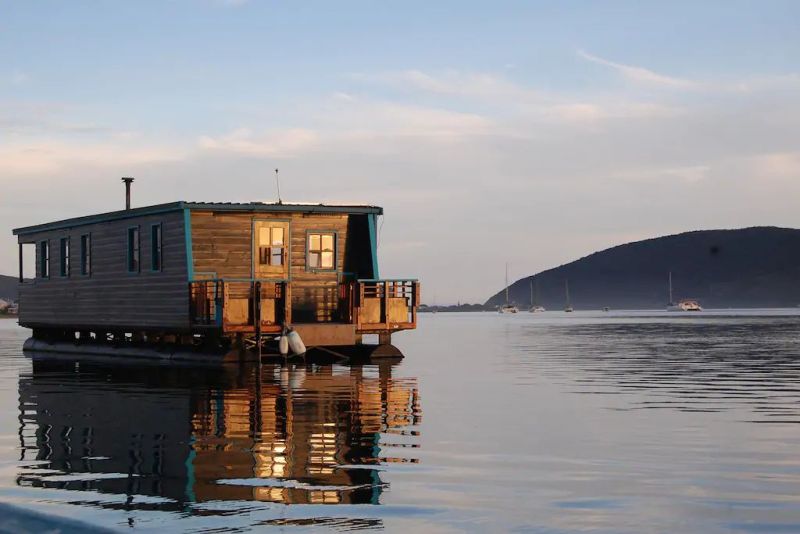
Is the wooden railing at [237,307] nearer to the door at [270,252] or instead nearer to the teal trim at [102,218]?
the door at [270,252]

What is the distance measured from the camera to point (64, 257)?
45688 millimetres

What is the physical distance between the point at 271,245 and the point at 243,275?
4.32 ft

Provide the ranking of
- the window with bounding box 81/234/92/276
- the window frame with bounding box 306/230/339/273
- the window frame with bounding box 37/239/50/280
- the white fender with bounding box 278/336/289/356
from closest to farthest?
the white fender with bounding box 278/336/289/356 < the window frame with bounding box 306/230/339/273 < the window with bounding box 81/234/92/276 < the window frame with bounding box 37/239/50/280

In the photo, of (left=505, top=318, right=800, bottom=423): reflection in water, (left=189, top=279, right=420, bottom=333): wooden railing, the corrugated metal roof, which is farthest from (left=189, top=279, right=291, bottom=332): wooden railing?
(left=505, top=318, right=800, bottom=423): reflection in water

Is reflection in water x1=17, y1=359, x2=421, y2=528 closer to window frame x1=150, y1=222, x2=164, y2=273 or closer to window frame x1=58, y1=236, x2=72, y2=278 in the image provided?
window frame x1=150, y1=222, x2=164, y2=273

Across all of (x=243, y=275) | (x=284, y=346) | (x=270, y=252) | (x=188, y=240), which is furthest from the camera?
(x=270, y=252)

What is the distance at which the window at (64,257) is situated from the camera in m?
45.3

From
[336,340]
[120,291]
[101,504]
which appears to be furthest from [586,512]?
[120,291]

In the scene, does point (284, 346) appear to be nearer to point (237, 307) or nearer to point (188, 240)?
point (237, 307)

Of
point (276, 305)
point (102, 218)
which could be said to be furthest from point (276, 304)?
point (102, 218)

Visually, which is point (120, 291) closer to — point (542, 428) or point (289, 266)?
point (289, 266)

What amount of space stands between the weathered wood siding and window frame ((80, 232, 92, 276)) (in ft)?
0.71

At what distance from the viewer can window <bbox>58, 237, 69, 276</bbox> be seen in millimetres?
45312

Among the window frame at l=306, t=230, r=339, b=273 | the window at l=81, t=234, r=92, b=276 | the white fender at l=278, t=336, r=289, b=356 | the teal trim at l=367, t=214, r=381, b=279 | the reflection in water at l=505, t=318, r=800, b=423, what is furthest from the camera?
the window at l=81, t=234, r=92, b=276
